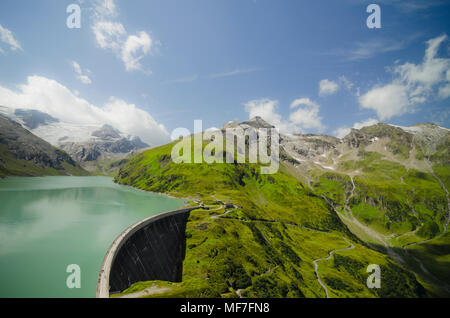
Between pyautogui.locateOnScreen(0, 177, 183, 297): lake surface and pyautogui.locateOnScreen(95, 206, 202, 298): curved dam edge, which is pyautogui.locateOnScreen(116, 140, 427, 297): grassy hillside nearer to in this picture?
pyautogui.locateOnScreen(95, 206, 202, 298): curved dam edge

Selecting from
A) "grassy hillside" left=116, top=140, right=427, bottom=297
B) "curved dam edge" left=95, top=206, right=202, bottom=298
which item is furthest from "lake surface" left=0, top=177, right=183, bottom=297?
"grassy hillside" left=116, top=140, right=427, bottom=297

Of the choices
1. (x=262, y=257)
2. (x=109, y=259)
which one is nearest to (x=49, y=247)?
(x=109, y=259)

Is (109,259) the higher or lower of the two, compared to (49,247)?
higher

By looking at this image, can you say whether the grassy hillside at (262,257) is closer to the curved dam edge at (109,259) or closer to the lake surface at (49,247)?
the curved dam edge at (109,259)

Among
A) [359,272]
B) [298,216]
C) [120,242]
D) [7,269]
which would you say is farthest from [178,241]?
[298,216]

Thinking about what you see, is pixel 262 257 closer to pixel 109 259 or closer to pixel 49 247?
pixel 109 259

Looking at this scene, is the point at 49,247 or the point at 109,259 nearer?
the point at 109,259

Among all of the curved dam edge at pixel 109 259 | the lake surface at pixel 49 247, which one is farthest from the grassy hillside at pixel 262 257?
the lake surface at pixel 49 247

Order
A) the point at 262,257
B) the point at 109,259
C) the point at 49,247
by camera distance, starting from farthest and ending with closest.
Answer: the point at 262,257 < the point at 49,247 < the point at 109,259

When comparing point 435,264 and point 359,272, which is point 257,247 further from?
point 435,264

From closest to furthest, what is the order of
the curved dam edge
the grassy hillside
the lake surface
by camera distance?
1. the curved dam edge
2. the lake surface
3. the grassy hillside

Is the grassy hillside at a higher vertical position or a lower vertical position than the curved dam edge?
lower
